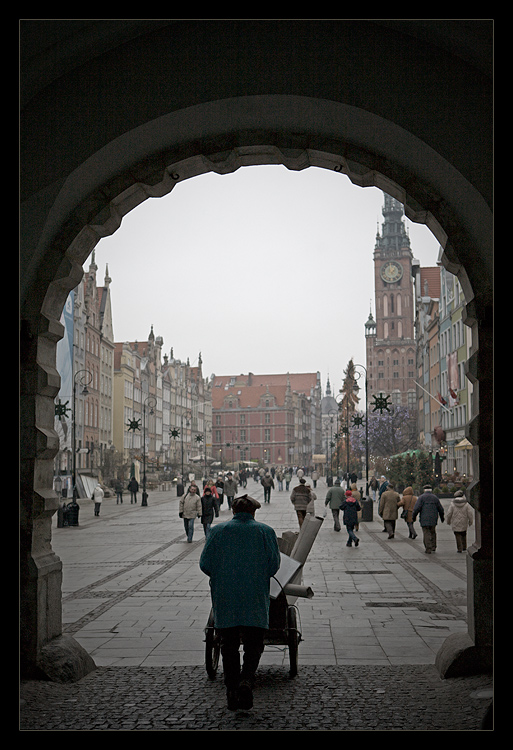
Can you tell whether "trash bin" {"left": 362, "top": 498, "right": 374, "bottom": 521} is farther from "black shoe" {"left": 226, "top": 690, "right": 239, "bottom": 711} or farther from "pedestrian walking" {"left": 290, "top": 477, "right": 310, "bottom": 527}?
"black shoe" {"left": 226, "top": 690, "right": 239, "bottom": 711}

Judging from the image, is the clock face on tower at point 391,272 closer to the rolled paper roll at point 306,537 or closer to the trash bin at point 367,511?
the trash bin at point 367,511

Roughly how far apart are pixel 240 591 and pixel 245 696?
0.77 m

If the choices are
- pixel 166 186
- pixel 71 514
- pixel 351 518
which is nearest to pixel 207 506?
pixel 351 518

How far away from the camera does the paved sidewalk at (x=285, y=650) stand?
20.2ft

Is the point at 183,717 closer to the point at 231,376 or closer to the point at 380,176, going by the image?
the point at 380,176

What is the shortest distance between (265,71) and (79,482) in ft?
143

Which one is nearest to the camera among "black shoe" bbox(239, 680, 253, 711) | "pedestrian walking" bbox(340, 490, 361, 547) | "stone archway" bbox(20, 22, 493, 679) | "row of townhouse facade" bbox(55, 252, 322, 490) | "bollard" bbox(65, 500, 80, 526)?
"black shoe" bbox(239, 680, 253, 711)

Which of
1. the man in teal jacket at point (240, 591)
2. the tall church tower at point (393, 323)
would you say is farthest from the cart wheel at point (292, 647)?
the tall church tower at point (393, 323)

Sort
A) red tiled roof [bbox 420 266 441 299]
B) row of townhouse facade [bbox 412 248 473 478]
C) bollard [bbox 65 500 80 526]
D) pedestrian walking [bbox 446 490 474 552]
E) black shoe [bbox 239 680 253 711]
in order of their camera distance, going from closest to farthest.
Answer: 1. black shoe [bbox 239 680 253 711]
2. pedestrian walking [bbox 446 490 474 552]
3. bollard [bbox 65 500 80 526]
4. row of townhouse facade [bbox 412 248 473 478]
5. red tiled roof [bbox 420 266 441 299]

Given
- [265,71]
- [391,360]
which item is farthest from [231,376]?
[265,71]

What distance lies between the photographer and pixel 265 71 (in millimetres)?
7305

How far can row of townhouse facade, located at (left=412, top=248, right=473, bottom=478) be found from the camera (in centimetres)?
5062

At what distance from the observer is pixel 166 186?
888 cm

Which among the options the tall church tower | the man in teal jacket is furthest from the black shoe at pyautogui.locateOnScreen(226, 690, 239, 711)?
the tall church tower
